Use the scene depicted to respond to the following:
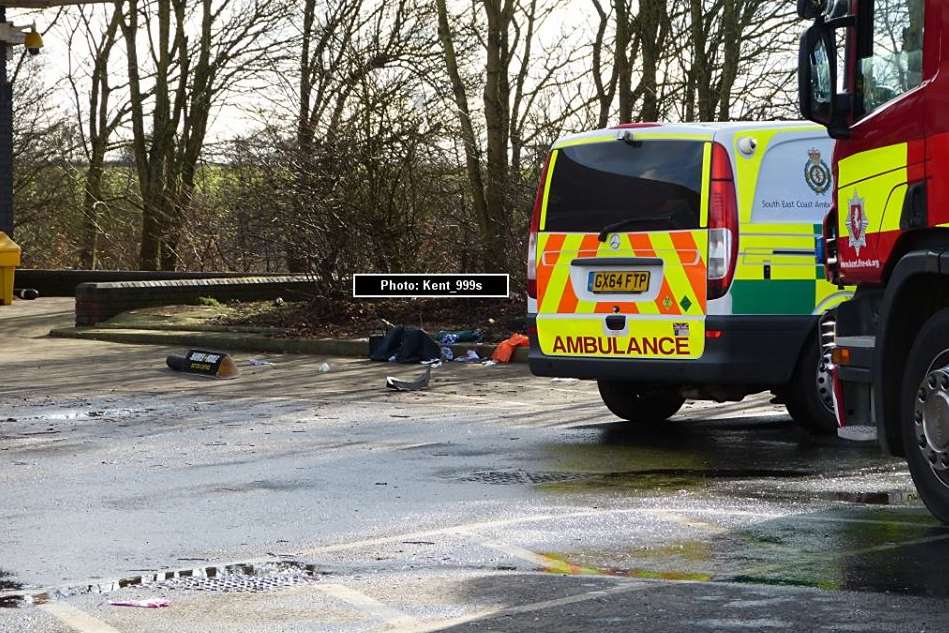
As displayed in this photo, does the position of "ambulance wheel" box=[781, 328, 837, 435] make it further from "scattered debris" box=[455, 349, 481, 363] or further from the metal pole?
the metal pole

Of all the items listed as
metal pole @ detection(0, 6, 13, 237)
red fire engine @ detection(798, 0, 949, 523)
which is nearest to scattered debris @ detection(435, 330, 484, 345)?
red fire engine @ detection(798, 0, 949, 523)

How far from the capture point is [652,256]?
33.6 feet

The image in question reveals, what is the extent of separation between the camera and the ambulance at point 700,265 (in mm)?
10094

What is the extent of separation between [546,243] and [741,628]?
6.05m

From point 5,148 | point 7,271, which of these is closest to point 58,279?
point 5,148

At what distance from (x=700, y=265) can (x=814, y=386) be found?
1067 millimetres

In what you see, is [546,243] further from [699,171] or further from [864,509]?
[864,509]

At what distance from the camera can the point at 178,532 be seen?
22.9 ft

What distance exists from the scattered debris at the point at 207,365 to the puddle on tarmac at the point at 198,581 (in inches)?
365

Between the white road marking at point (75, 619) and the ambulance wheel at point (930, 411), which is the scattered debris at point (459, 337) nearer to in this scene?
the ambulance wheel at point (930, 411)

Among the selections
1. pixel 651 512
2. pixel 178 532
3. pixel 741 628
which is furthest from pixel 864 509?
pixel 178 532

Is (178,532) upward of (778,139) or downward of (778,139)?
downward

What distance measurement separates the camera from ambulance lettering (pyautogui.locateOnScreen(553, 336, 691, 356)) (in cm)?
1013
